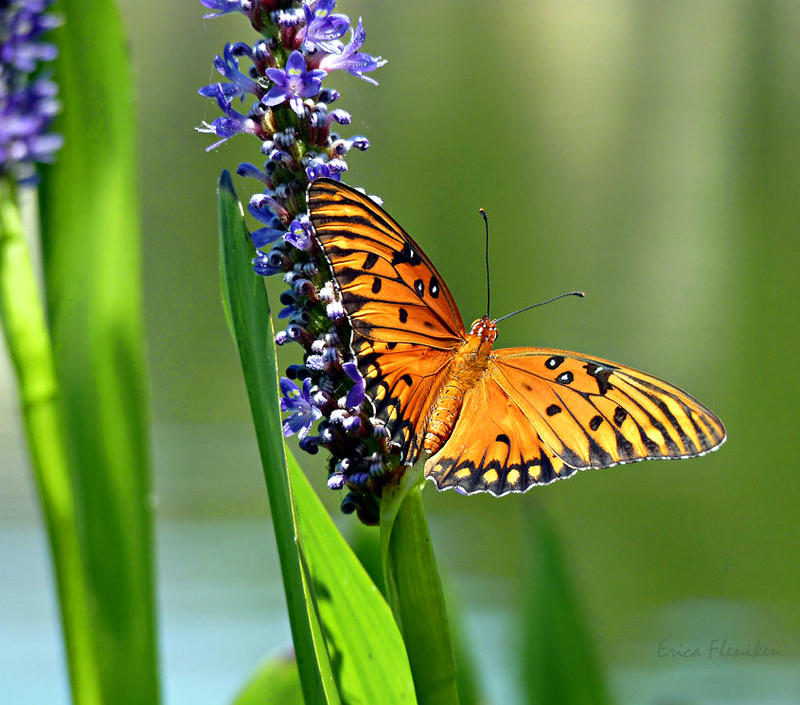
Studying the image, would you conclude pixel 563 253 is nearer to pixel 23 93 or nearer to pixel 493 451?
Result: pixel 493 451

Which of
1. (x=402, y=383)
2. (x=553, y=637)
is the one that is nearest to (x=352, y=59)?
(x=402, y=383)

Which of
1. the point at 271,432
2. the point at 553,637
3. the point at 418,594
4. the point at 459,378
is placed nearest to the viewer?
the point at 271,432

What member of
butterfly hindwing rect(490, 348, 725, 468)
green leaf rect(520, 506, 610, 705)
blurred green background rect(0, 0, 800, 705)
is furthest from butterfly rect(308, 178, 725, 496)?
blurred green background rect(0, 0, 800, 705)

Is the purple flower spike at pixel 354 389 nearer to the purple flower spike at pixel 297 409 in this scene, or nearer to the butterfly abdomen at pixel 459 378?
the purple flower spike at pixel 297 409

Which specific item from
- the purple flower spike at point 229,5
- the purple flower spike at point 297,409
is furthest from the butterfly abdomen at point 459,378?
the purple flower spike at point 229,5

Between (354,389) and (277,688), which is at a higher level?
(354,389)
